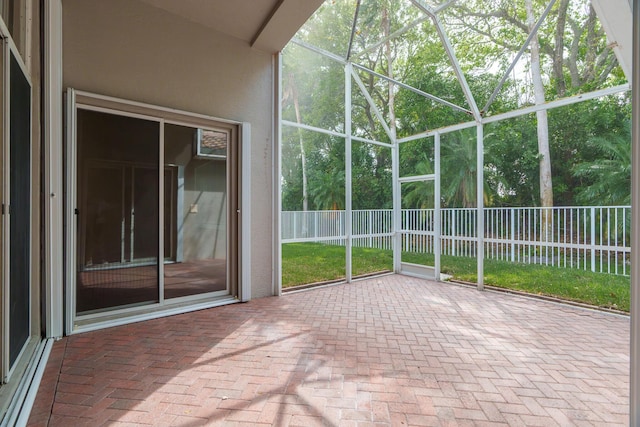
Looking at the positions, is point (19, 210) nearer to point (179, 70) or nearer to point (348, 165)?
point (179, 70)

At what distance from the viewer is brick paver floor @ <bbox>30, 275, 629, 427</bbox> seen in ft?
6.18

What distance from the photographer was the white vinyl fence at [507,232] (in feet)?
13.1

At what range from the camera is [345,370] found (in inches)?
95.0

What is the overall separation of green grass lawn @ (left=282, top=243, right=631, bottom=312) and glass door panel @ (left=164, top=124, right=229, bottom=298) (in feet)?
4.14

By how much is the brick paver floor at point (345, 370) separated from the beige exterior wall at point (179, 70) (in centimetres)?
164

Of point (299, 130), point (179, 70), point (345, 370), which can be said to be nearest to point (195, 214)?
point (179, 70)

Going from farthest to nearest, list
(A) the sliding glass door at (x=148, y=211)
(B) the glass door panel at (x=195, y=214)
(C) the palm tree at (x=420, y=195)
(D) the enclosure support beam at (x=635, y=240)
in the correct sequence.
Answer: (C) the palm tree at (x=420, y=195) → (B) the glass door panel at (x=195, y=214) → (A) the sliding glass door at (x=148, y=211) → (D) the enclosure support beam at (x=635, y=240)

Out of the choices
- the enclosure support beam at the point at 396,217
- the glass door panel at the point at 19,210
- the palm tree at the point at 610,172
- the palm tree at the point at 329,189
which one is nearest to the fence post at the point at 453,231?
the enclosure support beam at the point at 396,217

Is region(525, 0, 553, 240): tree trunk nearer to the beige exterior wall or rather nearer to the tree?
the tree

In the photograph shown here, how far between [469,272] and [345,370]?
14.0ft

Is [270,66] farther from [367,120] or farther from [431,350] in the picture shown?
[367,120]

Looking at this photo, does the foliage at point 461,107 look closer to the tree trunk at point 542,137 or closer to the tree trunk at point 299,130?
the tree trunk at point 299,130

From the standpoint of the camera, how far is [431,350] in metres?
2.81

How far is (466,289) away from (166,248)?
4.58 metres
